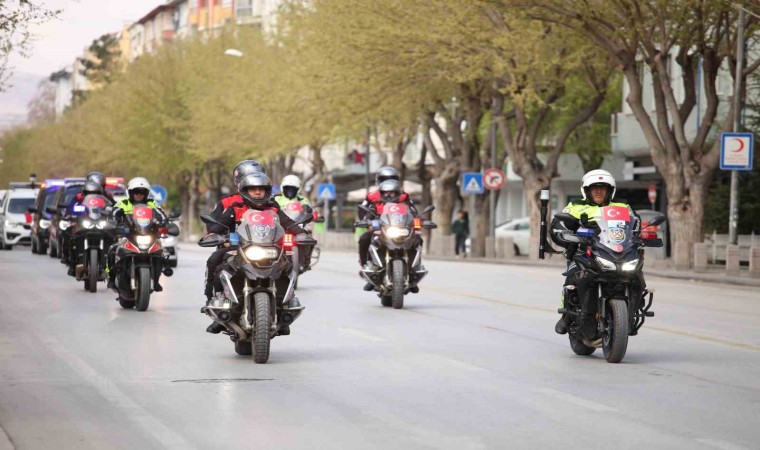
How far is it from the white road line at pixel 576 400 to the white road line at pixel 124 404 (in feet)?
9.59

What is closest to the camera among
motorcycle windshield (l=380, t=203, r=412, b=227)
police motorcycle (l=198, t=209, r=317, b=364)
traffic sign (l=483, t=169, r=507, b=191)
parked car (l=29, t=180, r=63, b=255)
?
police motorcycle (l=198, t=209, r=317, b=364)

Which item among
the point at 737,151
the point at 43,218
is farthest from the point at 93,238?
the point at 43,218

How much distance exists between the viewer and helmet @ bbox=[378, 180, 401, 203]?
22578mm

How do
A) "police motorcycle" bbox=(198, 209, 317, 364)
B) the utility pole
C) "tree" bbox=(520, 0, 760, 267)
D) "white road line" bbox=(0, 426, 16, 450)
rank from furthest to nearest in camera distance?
1. "tree" bbox=(520, 0, 760, 267)
2. the utility pole
3. "police motorcycle" bbox=(198, 209, 317, 364)
4. "white road line" bbox=(0, 426, 16, 450)

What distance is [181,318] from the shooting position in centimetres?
1988

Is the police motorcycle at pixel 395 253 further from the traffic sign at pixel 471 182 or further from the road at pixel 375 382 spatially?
the traffic sign at pixel 471 182

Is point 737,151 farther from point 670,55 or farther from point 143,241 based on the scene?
point 143,241

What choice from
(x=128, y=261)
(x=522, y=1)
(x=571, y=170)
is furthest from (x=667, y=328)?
(x=571, y=170)

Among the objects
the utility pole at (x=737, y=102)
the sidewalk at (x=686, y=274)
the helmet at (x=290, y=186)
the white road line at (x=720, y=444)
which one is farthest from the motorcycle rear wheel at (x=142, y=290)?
the utility pole at (x=737, y=102)

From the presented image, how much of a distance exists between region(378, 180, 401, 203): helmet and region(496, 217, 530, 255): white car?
33.8 meters

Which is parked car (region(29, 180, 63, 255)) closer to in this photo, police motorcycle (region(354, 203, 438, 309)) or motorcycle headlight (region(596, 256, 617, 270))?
police motorcycle (region(354, 203, 438, 309))

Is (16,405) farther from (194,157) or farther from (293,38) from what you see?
(194,157)

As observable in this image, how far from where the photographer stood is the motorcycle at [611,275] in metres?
14.2

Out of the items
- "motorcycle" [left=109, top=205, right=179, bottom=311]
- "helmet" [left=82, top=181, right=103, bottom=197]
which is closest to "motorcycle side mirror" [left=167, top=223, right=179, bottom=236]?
"motorcycle" [left=109, top=205, right=179, bottom=311]
